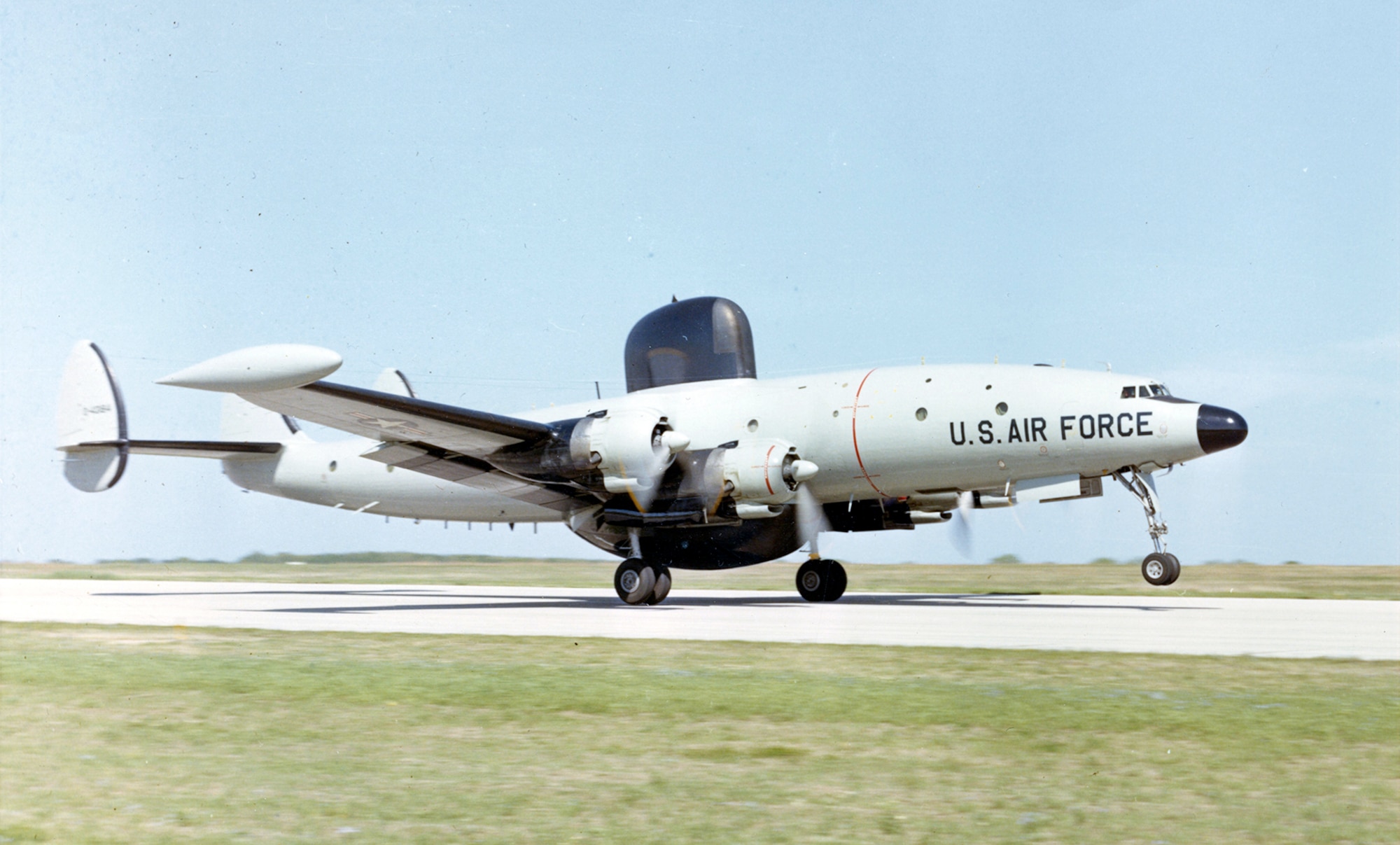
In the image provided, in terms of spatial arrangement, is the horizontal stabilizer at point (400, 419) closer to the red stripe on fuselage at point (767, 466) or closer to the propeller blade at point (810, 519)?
the red stripe on fuselage at point (767, 466)

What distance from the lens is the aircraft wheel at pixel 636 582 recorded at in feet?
63.1

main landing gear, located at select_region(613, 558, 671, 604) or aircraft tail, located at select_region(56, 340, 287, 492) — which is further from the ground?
aircraft tail, located at select_region(56, 340, 287, 492)

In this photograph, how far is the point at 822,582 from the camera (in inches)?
825

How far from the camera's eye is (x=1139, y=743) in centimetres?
639

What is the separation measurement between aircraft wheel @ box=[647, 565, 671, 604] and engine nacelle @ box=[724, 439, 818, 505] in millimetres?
2175

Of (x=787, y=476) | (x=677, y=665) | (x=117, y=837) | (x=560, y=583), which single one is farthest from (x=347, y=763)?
(x=560, y=583)

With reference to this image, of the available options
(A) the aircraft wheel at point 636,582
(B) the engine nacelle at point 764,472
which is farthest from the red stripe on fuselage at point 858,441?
(A) the aircraft wheel at point 636,582

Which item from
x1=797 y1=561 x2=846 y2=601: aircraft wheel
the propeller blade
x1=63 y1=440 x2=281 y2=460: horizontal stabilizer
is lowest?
x1=797 y1=561 x2=846 y2=601: aircraft wheel

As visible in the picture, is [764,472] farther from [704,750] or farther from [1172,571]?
[704,750]

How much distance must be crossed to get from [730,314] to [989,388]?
4.89m

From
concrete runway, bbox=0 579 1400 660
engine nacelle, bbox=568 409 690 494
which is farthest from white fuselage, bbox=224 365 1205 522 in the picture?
concrete runway, bbox=0 579 1400 660

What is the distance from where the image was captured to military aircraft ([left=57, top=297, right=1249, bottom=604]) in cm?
1739

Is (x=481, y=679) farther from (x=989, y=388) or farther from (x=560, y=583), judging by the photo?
(x=560, y=583)

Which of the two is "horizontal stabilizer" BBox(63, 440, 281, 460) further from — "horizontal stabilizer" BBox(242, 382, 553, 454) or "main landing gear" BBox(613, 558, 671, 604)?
"main landing gear" BBox(613, 558, 671, 604)
